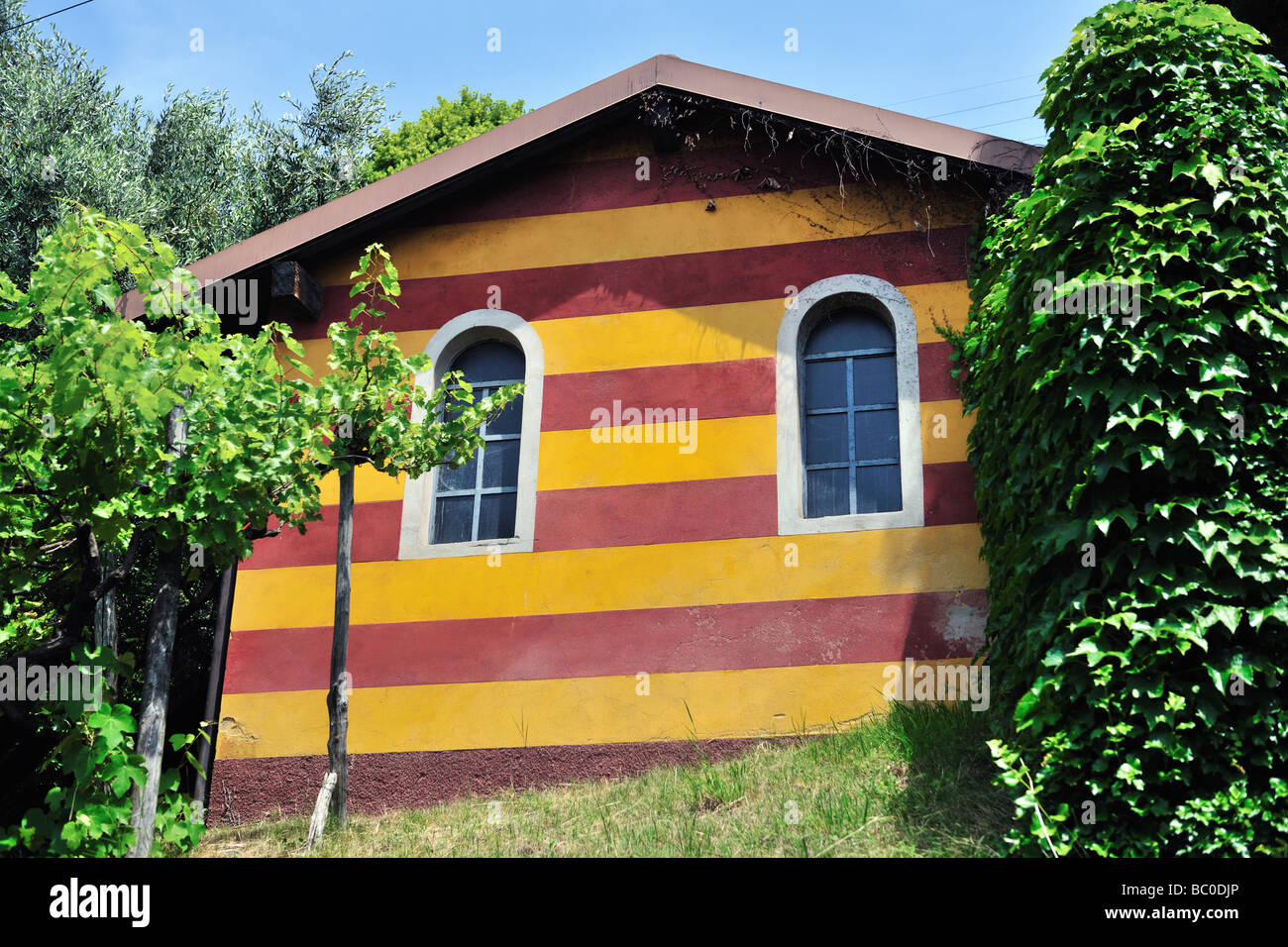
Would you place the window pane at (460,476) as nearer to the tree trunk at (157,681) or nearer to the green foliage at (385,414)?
the green foliage at (385,414)

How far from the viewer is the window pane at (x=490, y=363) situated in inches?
368

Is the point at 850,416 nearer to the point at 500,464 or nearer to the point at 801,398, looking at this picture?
the point at 801,398

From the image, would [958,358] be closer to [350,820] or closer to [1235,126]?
[1235,126]

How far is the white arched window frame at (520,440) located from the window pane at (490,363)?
57mm

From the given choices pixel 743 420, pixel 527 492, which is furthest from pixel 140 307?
pixel 743 420

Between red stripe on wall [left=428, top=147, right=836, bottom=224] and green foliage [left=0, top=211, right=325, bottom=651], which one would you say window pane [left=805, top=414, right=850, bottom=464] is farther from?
green foliage [left=0, top=211, right=325, bottom=651]

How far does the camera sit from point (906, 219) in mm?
8797

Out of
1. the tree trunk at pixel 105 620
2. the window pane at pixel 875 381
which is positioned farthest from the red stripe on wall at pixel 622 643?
the tree trunk at pixel 105 620

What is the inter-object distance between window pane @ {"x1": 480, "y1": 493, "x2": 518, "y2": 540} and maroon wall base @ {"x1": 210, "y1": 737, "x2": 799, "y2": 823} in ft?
5.56

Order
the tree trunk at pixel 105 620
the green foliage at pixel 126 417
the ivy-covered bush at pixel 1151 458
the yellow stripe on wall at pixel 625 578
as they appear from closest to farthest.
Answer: the ivy-covered bush at pixel 1151 458, the green foliage at pixel 126 417, the tree trunk at pixel 105 620, the yellow stripe on wall at pixel 625 578

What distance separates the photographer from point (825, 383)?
871cm

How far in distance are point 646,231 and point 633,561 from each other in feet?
9.20

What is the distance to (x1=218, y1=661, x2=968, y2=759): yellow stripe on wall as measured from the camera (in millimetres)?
7773

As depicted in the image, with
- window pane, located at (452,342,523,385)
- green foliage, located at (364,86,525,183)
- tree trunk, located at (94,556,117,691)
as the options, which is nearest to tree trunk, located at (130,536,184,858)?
tree trunk, located at (94,556,117,691)
